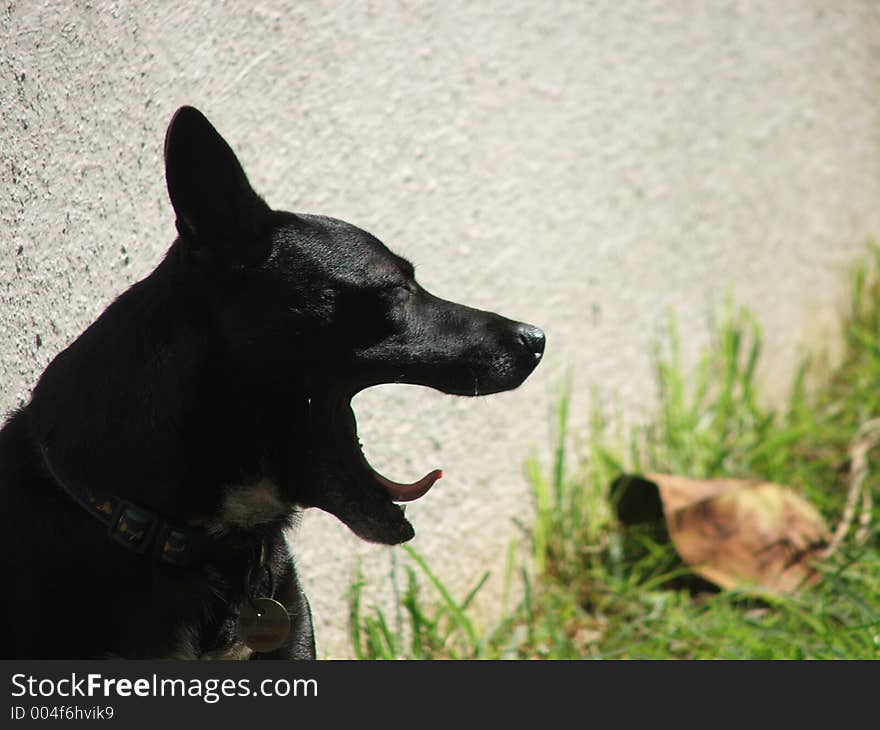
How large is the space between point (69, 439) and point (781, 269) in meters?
2.99

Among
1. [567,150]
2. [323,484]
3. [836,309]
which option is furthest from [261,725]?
[836,309]

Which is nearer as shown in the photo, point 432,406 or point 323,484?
point 323,484

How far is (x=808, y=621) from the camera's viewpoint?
291 cm

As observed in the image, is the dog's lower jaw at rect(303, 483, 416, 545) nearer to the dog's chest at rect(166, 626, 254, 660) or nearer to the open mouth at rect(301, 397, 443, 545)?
the open mouth at rect(301, 397, 443, 545)

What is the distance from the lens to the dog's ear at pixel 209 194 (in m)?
1.74

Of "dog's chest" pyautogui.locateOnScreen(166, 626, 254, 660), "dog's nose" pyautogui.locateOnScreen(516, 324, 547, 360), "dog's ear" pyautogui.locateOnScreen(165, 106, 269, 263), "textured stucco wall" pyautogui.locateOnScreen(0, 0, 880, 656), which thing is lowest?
"dog's chest" pyautogui.locateOnScreen(166, 626, 254, 660)

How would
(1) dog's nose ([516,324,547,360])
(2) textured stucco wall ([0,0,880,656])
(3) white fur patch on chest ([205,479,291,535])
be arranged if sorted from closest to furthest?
(3) white fur patch on chest ([205,479,291,535]) < (1) dog's nose ([516,324,547,360]) < (2) textured stucco wall ([0,0,880,656])

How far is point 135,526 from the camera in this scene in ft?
5.84

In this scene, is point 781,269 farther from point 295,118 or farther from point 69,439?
point 69,439

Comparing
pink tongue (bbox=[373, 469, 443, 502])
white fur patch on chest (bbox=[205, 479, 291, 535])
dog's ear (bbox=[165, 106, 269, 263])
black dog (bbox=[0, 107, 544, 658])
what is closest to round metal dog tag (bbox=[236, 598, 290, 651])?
black dog (bbox=[0, 107, 544, 658])

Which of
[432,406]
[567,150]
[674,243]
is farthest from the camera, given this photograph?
[674,243]

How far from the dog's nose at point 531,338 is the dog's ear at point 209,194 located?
423mm

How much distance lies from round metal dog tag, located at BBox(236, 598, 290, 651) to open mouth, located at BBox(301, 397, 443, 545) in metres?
0.17

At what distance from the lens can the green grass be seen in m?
2.79
